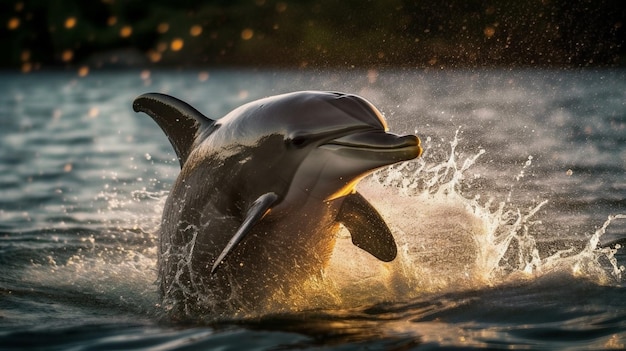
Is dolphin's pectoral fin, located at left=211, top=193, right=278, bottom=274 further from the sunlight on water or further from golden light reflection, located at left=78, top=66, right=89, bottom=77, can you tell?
golden light reflection, located at left=78, top=66, right=89, bottom=77

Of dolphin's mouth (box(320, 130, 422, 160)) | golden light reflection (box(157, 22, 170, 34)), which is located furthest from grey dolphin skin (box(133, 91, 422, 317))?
golden light reflection (box(157, 22, 170, 34))

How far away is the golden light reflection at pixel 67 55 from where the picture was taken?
110 metres

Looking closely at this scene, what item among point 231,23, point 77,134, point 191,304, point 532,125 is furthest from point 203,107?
point 231,23

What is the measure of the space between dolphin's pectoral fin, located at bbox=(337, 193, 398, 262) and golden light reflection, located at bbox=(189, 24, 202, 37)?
321 feet

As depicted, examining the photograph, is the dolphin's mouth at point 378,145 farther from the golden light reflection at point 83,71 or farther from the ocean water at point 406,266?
the golden light reflection at point 83,71

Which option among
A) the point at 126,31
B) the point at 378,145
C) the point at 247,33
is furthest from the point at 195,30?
the point at 378,145

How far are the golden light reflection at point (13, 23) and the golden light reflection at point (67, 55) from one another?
19.3 ft

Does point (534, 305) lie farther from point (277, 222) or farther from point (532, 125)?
point (532, 125)

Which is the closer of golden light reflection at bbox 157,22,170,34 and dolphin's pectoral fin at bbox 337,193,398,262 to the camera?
dolphin's pectoral fin at bbox 337,193,398,262

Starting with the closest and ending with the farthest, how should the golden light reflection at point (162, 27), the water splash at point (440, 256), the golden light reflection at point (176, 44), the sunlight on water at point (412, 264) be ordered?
the sunlight on water at point (412, 264) < the water splash at point (440, 256) < the golden light reflection at point (162, 27) < the golden light reflection at point (176, 44)

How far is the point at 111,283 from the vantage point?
10172mm

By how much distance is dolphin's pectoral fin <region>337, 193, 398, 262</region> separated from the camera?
778cm

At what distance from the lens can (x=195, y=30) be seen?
104750mm

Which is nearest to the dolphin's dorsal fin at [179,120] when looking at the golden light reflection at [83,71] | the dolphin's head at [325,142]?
the dolphin's head at [325,142]
